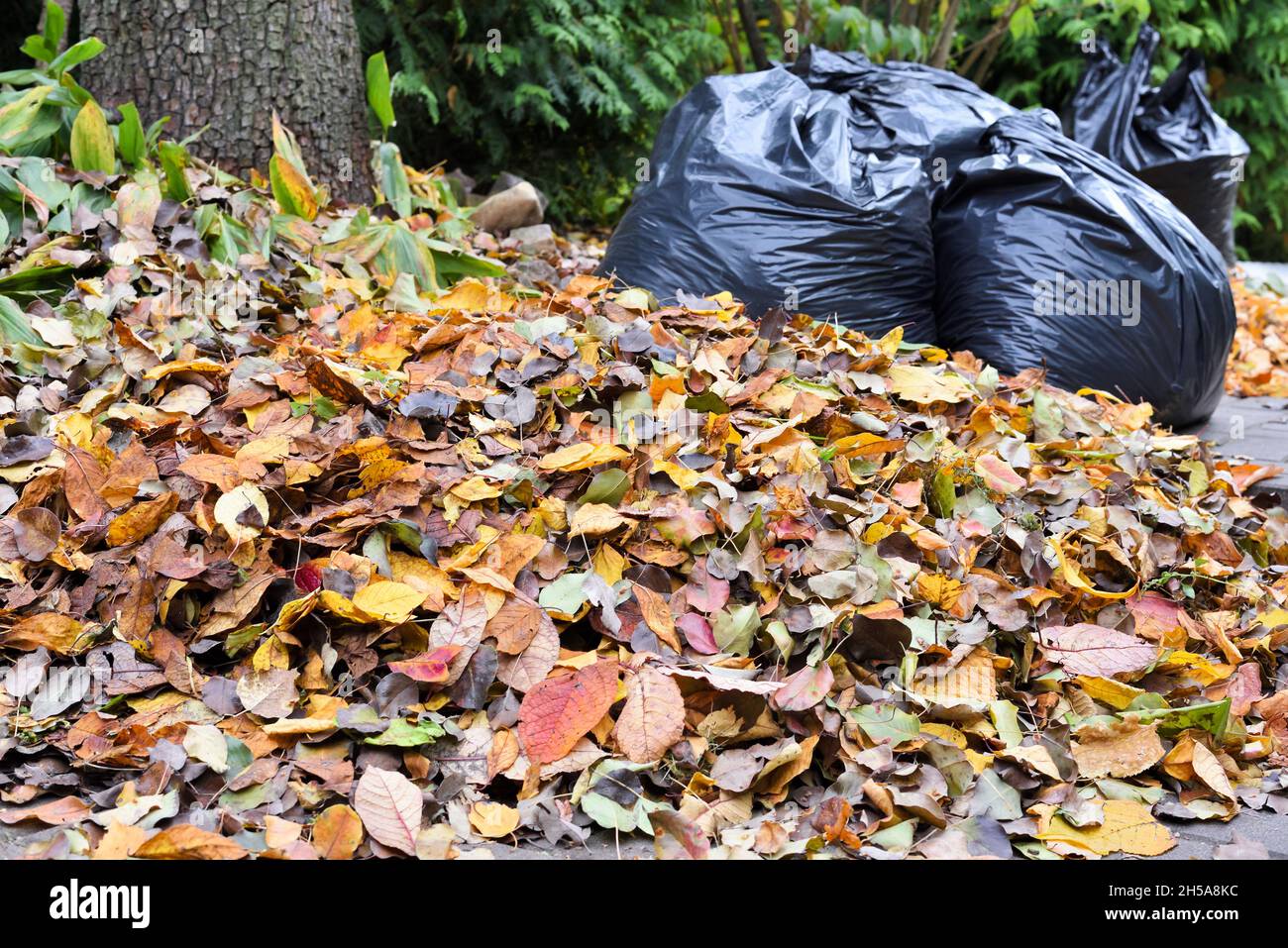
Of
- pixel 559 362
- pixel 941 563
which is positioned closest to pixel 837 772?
pixel 941 563

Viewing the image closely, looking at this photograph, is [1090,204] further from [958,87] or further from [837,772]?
[837,772]

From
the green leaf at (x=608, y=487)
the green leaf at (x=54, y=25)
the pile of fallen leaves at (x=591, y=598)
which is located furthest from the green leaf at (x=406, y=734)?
the green leaf at (x=54, y=25)

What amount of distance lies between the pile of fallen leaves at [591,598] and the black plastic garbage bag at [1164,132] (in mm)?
2034

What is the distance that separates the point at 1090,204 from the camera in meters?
→ 2.64

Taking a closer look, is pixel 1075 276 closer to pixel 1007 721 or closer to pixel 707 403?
pixel 707 403

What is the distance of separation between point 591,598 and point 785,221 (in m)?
1.41

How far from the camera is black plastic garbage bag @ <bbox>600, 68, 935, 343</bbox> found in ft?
8.59

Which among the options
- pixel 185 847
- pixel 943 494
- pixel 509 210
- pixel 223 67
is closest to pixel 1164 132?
pixel 509 210

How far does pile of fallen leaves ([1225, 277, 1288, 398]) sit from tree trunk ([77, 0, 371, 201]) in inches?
116

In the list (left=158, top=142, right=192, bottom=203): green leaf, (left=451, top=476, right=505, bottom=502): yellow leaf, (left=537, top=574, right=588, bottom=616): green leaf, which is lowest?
(left=537, top=574, right=588, bottom=616): green leaf

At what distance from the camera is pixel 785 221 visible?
8.61 feet

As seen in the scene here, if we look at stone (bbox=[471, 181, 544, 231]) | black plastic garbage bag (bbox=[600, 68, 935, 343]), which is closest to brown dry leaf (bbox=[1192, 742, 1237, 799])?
black plastic garbage bag (bbox=[600, 68, 935, 343])

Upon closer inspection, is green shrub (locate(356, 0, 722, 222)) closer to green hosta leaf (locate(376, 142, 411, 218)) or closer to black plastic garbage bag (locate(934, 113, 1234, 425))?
green hosta leaf (locate(376, 142, 411, 218))

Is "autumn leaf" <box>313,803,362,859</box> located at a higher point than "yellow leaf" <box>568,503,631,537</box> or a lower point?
lower
